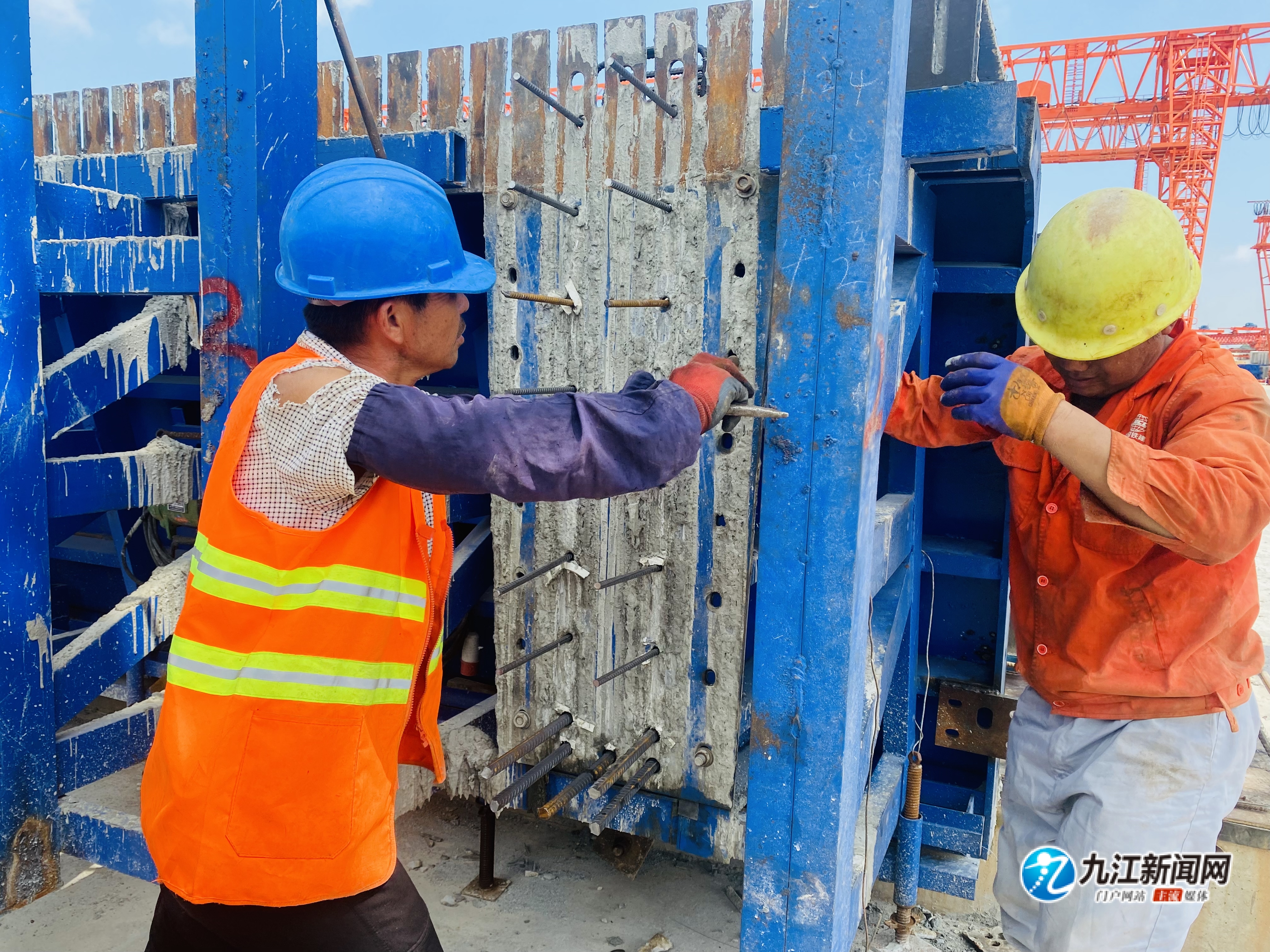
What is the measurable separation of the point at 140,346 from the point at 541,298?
1.63 metres

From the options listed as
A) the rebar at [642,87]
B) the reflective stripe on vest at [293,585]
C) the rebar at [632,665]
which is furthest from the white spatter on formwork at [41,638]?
the rebar at [642,87]

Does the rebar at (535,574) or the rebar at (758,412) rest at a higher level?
the rebar at (758,412)

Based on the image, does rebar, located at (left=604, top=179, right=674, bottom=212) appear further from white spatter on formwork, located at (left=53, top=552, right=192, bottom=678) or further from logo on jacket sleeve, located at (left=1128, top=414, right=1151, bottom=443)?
white spatter on formwork, located at (left=53, top=552, right=192, bottom=678)

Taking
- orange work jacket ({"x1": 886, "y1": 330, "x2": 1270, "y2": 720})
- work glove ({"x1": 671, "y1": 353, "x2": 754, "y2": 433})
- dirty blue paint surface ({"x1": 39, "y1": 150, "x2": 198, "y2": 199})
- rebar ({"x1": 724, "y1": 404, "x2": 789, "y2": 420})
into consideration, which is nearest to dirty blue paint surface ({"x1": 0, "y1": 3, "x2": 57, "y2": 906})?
dirty blue paint surface ({"x1": 39, "y1": 150, "x2": 198, "y2": 199})

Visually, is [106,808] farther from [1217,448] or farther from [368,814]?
[1217,448]

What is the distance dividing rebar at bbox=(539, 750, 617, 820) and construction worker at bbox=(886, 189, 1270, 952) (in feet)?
4.07

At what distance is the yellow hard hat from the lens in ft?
6.56

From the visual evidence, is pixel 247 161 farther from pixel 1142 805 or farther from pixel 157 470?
pixel 1142 805

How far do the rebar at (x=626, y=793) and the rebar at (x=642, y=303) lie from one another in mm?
1378

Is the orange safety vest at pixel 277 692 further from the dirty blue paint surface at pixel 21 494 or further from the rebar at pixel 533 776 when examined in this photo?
the dirty blue paint surface at pixel 21 494

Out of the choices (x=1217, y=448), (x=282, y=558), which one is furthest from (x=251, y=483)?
(x=1217, y=448)

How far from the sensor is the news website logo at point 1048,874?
88.2 inches

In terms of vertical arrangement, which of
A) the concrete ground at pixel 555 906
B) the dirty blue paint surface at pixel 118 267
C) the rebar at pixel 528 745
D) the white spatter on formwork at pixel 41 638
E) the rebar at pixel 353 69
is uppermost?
the rebar at pixel 353 69

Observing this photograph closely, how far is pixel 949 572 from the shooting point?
3.13 meters
